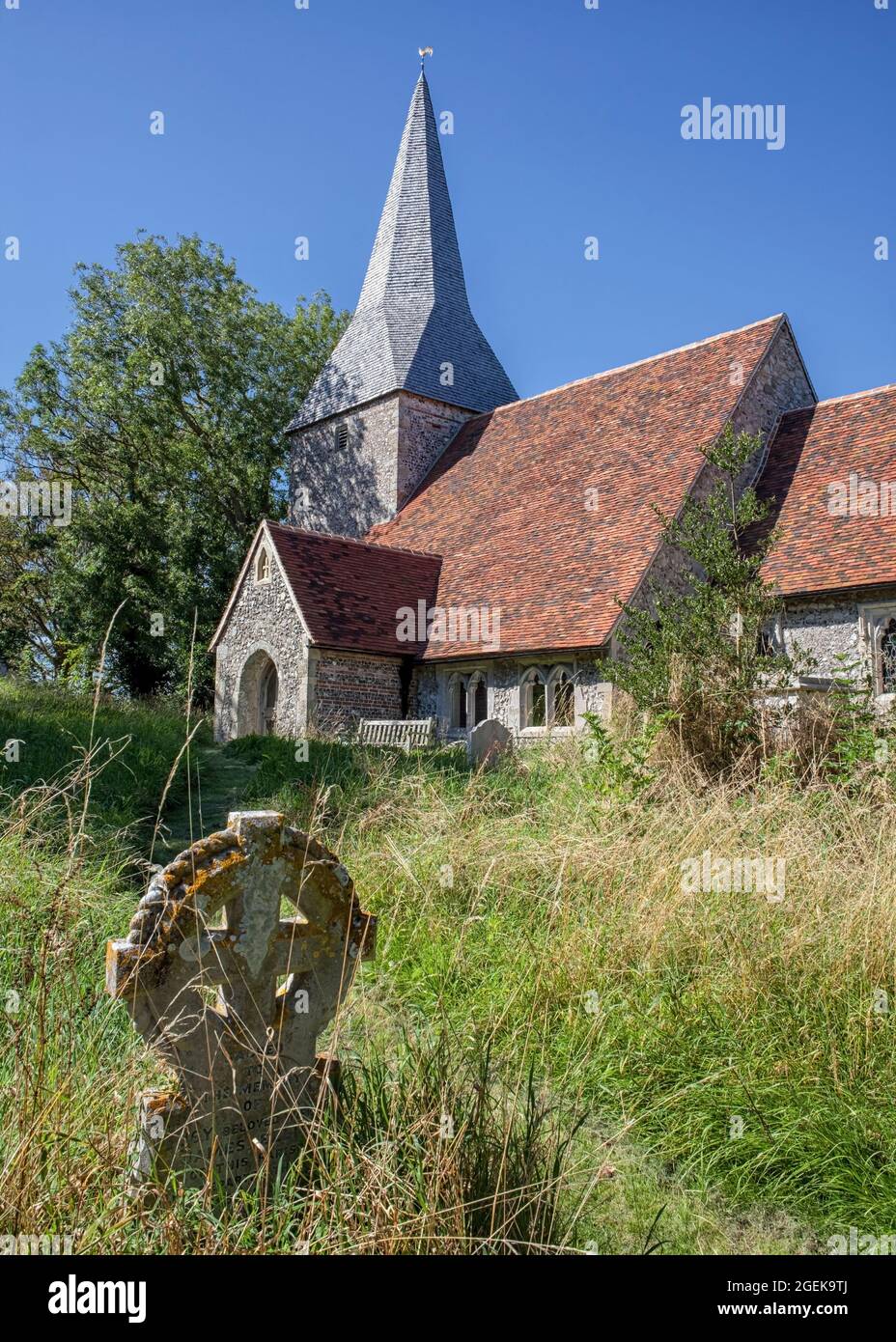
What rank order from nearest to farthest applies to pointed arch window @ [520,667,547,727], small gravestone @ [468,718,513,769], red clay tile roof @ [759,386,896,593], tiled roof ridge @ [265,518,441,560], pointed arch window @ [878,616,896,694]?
small gravestone @ [468,718,513,769] < pointed arch window @ [878,616,896,694] < red clay tile roof @ [759,386,896,593] < pointed arch window @ [520,667,547,727] < tiled roof ridge @ [265,518,441,560]

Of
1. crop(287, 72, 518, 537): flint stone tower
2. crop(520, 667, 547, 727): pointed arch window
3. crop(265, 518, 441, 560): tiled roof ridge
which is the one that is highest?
crop(287, 72, 518, 537): flint stone tower

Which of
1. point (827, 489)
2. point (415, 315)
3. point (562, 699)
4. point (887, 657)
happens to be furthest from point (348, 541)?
point (887, 657)

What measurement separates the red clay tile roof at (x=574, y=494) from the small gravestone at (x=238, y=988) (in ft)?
41.2

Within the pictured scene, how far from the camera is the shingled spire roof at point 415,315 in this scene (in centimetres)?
2716

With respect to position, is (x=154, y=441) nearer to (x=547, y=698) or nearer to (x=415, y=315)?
(x=415, y=315)

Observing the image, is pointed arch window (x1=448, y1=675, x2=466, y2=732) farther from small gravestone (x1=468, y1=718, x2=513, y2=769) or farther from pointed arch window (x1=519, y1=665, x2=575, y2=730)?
small gravestone (x1=468, y1=718, x2=513, y2=769)

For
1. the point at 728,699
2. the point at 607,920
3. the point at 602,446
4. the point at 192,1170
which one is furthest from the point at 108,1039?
the point at 602,446

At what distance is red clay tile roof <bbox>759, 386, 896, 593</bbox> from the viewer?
1527 centimetres

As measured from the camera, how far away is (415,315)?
2817cm

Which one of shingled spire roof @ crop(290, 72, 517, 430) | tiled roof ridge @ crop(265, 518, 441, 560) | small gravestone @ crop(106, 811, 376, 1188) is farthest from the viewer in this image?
shingled spire roof @ crop(290, 72, 517, 430)

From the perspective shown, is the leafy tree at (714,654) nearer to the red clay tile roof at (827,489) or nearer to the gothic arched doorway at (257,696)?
the red clay tile roof at (827,489)

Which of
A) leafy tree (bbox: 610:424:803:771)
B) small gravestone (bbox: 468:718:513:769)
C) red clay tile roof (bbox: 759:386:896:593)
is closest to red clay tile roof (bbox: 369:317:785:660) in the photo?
red clay tile roof (bbox: 759:386:896:593)

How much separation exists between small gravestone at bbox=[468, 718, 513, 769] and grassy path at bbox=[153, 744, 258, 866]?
303 centimetres

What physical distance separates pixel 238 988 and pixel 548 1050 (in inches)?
72.3
